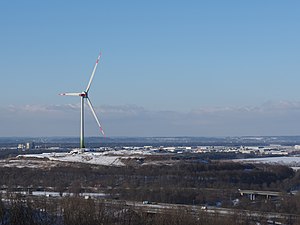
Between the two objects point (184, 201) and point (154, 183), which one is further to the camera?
point (154, 183)

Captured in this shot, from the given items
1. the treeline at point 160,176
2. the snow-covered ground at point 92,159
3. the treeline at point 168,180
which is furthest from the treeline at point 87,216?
the snow-covered ground at point 92,159

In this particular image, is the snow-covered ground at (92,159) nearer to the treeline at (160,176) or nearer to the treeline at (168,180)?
the treeline at (168,180)

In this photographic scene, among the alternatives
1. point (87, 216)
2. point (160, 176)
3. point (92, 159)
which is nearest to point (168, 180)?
point (160, 176)

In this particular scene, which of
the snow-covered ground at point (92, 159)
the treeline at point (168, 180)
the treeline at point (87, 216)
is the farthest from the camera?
the snow-covered ground at point (92, 159)

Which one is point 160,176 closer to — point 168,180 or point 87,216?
point 168,180

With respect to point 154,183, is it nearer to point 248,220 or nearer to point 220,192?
point 220,192

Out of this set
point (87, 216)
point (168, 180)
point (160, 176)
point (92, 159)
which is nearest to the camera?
point (87, 216)

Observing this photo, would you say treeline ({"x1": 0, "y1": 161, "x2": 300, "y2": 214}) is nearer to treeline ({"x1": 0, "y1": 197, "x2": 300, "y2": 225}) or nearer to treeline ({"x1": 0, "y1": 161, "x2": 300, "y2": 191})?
treeline ({"x1": 0, "y1": 161, "x2": 300, "y2": 191})

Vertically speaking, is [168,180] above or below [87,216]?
above

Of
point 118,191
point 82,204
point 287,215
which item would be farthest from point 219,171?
point 82,204

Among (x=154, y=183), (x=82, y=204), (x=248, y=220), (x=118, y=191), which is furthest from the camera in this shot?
(x=154, y=183)

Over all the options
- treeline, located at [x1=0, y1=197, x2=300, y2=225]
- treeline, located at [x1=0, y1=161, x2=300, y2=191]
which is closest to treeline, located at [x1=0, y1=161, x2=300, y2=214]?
treeline, located at [x1=0, y1=161, x2=300, y2=191]
